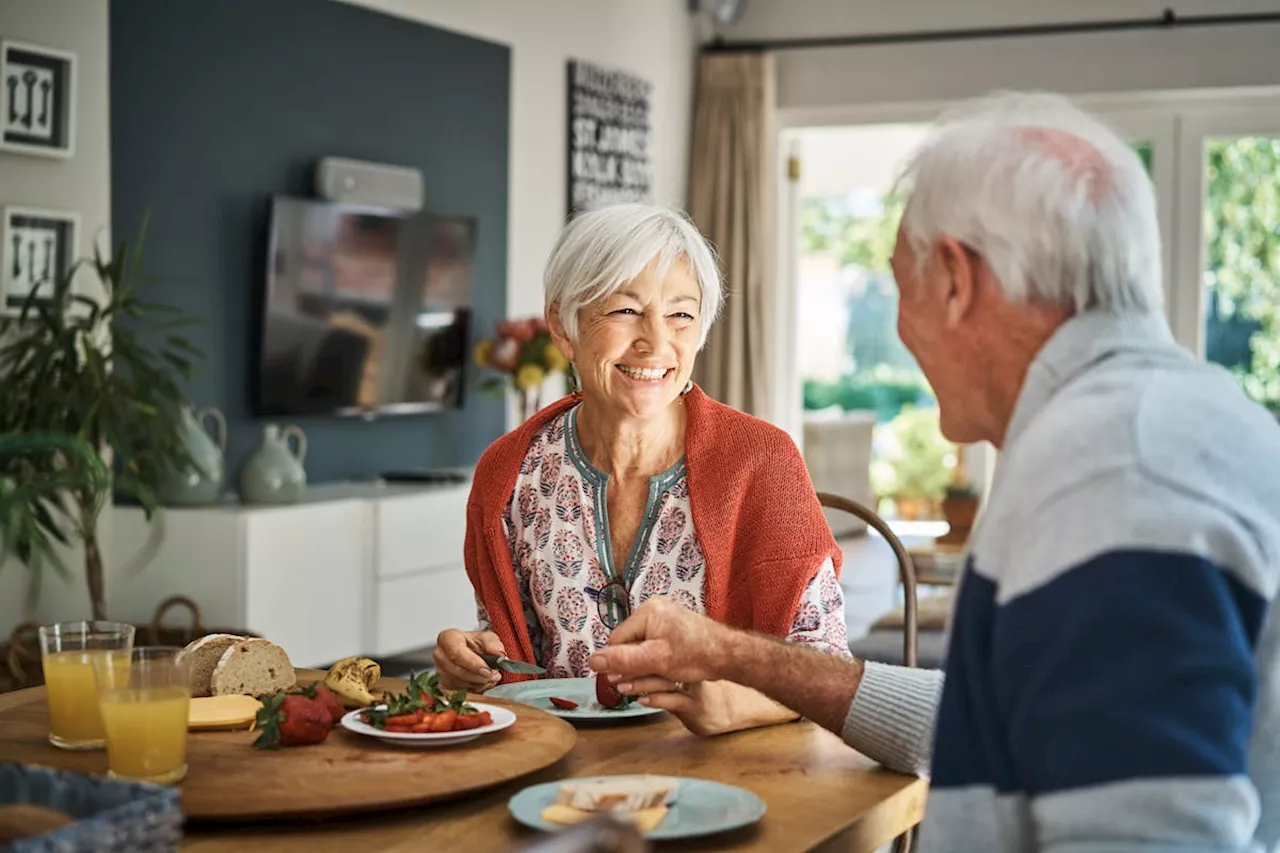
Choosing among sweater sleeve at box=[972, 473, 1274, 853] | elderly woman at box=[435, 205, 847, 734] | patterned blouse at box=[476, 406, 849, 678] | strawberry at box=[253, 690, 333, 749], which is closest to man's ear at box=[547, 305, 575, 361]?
elderly woman at box=[435, 205, 847, 734]

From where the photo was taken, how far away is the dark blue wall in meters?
4.50

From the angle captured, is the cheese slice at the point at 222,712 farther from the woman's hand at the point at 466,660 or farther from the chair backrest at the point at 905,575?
the chair backrest at the point at 905,575

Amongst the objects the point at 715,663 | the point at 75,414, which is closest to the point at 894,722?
the point at 715,663

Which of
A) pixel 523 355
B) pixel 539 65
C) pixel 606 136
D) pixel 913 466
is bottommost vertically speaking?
pixel 913 466

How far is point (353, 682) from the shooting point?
176 centimetres

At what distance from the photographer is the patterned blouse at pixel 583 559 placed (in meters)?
2.12

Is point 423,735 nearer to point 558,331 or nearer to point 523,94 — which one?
point 558,331

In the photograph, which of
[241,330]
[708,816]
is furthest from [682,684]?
[241,330]

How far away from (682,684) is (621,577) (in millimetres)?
481

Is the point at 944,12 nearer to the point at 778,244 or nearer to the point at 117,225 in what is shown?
the point at 778,244

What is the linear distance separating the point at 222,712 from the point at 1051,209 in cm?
94

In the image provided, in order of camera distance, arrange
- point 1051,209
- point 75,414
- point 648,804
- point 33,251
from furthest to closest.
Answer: point 33,251
point 75,414
point 648,804
point 1051,209

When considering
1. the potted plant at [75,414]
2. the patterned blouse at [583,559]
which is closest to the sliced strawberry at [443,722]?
the patterned blouse at [583,559]

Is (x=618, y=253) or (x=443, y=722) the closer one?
(x=443, y=722)
